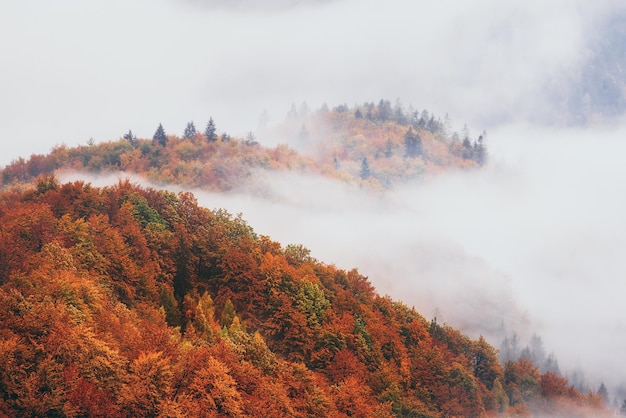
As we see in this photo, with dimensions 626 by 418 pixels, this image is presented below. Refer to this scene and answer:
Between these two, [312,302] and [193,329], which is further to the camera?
[312,302]

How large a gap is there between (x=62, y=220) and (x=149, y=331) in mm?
26791

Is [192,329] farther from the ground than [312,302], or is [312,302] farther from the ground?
[312,302]

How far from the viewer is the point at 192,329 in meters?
77.5

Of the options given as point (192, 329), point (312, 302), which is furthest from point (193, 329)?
point (312, 302)

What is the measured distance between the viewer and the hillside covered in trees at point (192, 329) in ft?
183

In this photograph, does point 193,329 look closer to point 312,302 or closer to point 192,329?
point 192,329

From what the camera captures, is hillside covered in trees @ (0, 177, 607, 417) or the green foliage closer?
hillside covered in trees @ (0, 177, 607, 417)

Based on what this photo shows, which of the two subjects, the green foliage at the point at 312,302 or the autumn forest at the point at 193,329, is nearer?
the autumn forest at the point at 193,329

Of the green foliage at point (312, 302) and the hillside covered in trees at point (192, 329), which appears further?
the green foliage at point (312, 302)

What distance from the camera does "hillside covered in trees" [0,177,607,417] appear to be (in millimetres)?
55906

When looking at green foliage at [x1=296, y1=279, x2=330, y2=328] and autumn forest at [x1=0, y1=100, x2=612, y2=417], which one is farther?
green foliage at [x1=296, y1=279, x2=330, y2=328]

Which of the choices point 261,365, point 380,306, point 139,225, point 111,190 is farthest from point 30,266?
point 380,306

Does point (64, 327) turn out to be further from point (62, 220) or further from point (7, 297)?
point (62, 220)

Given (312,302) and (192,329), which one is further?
(312,302)
